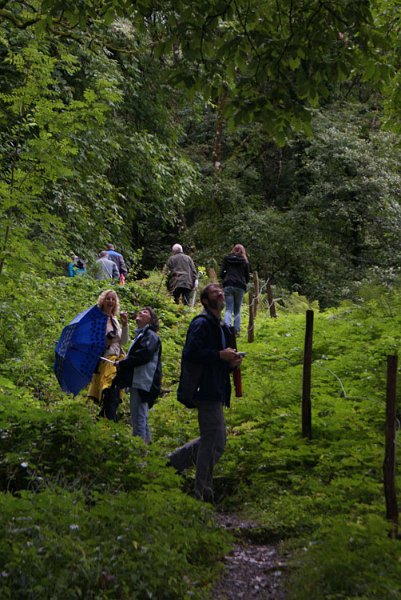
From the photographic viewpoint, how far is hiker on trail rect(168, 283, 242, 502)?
24.6ft

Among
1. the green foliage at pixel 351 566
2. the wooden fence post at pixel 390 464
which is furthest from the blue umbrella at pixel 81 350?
the green foliage at pixel 351 566

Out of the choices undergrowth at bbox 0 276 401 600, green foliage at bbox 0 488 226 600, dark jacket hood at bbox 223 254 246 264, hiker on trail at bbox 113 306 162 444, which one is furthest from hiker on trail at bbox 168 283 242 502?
dark jacket hood at bbox 223 254 246 264

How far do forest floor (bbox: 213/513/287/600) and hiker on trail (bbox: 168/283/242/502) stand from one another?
682 mm

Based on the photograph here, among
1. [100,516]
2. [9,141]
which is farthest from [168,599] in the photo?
[9,141]

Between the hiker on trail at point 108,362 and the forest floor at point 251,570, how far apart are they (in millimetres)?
2628

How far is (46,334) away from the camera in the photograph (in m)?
13.4

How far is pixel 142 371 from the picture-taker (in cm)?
909

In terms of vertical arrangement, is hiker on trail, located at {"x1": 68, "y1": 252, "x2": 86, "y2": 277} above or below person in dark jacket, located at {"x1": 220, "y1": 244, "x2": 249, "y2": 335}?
above

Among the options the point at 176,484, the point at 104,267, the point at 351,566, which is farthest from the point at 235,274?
the point at 351,566

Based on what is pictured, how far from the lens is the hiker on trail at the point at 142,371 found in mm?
8984

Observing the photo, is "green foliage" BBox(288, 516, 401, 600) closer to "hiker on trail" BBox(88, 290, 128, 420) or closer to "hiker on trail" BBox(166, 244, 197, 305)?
"hiker on trail" BBox(88, 290, 128, 420)

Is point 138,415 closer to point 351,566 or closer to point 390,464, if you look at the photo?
point 390,464

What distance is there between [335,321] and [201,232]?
16.1 meters

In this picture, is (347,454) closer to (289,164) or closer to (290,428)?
(290,428)
